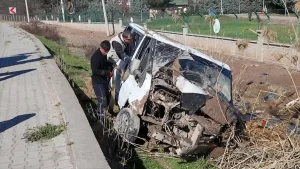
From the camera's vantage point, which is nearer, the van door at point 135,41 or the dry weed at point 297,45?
the dry weed at point 297,45

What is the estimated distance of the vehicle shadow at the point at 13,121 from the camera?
719cm

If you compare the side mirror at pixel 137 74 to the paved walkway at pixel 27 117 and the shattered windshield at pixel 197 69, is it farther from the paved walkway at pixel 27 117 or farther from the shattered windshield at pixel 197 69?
the paved walkway at pixel 27 117

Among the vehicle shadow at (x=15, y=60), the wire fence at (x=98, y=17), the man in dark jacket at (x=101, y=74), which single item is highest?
the wire fence at (x=98, y=17)

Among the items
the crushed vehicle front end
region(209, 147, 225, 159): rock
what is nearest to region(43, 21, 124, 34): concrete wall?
the crushed vehicle front end

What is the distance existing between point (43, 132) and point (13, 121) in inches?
48.0

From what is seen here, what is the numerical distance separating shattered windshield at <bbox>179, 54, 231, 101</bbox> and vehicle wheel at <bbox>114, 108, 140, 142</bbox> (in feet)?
3.62

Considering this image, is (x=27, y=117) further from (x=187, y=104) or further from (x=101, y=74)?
(x=187, y=104)

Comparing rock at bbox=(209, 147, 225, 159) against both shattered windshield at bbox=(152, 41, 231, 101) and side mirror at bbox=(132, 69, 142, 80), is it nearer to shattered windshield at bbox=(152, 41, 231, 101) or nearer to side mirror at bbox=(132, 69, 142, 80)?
shattered windshield at bbox=(152, 41, 231, 101)

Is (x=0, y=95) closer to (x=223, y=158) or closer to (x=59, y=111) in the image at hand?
(x=59, y=111)

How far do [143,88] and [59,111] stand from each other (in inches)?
73.2

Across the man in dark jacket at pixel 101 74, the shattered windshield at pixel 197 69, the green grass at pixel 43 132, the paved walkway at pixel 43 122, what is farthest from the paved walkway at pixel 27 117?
the shattered windshield at pixel 197 69

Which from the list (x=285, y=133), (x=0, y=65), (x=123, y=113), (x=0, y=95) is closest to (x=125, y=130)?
(x=123, y=113)

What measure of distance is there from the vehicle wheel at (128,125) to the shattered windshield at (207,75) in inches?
43.4

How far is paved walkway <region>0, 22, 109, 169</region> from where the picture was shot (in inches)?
213
